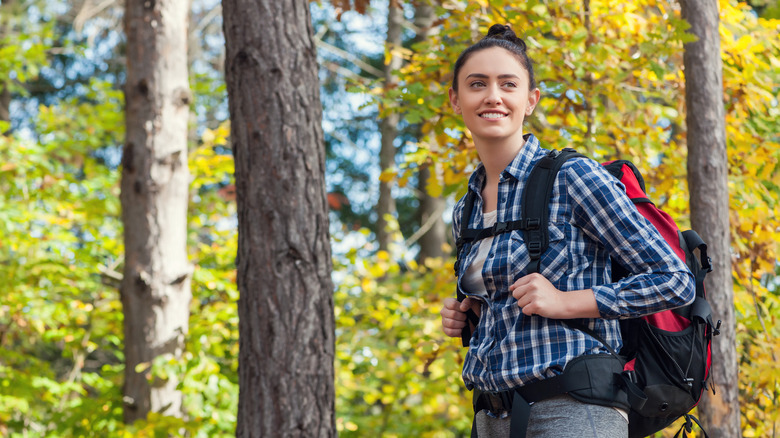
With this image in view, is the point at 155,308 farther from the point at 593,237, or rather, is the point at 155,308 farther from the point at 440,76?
the point at 593,237

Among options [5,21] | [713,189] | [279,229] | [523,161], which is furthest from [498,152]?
[5,21]

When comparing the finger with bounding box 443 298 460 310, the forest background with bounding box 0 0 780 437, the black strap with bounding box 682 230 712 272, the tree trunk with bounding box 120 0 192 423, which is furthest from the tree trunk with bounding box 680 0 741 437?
the tree trunk with bounding box 120 0 192 423

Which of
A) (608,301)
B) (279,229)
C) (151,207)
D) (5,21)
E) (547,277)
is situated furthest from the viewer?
(5,21)

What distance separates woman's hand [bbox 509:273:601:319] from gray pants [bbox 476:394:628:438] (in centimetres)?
20

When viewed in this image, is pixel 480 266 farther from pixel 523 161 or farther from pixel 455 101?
A: pixel 455 101

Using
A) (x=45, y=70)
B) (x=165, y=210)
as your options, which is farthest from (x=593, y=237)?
(x=45, y=70)

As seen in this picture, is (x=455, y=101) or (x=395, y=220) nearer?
(x=455, y=101)

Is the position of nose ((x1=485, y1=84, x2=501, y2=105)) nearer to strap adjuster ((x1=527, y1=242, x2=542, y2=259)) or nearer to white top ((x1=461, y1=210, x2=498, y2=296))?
white top ((x1=461, y1=210, x2=498, y2=296))

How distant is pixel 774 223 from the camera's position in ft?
13.9

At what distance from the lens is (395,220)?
7121 millimetres

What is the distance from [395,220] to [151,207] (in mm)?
2679

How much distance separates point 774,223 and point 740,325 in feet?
2.15

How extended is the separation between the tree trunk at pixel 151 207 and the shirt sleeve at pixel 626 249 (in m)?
4.07

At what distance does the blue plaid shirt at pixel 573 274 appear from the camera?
5.37 feet
